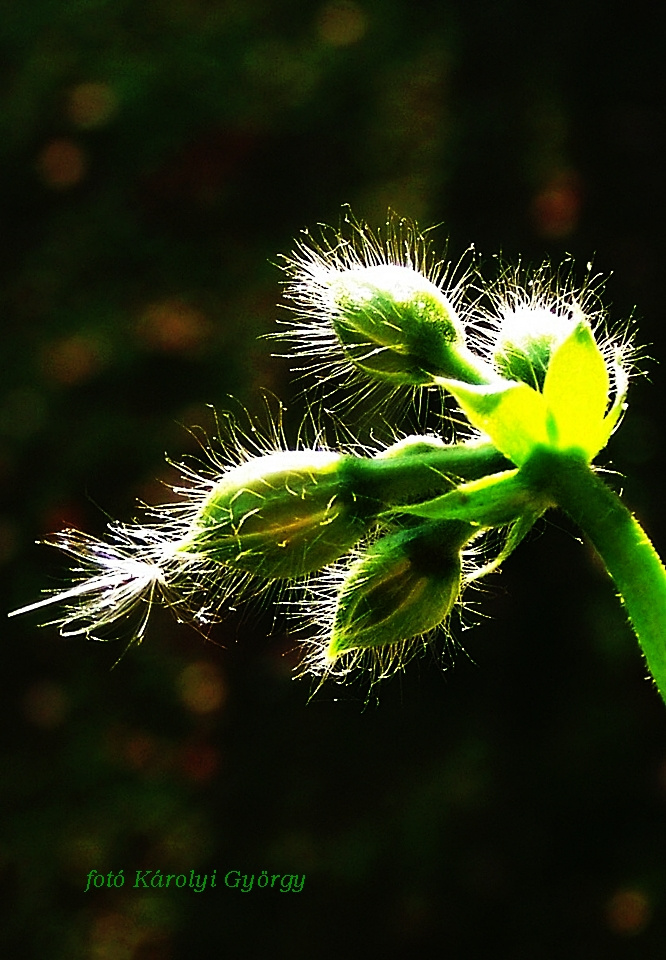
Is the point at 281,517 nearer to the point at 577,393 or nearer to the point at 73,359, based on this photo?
the point at 577,393

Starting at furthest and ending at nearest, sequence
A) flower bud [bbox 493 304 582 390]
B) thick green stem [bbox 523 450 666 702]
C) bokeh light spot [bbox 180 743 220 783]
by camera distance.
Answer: bokeh light spot [bbox 180 743 220 783], flower bud [bbox 493 304 582 390], thick green stem [bbox 523 450 666 702]

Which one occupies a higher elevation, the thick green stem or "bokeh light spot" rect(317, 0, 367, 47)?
"bokeh light spot" rect(317, 0, 367, 47)

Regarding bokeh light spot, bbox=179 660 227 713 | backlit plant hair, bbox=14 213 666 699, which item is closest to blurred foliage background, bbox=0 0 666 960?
bokeh light spot, bbox=179 660 227 713

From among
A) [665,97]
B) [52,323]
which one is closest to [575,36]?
[665,97]

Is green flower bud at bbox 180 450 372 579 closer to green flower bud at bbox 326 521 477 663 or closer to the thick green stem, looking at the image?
green flower bud at bbox 326 521 477 663

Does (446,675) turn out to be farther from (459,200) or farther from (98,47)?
(98,47)

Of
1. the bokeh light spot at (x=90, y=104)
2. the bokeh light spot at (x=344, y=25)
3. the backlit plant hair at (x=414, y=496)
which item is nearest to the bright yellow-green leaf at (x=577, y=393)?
the backlit plant hair at (x=414, y=496)
